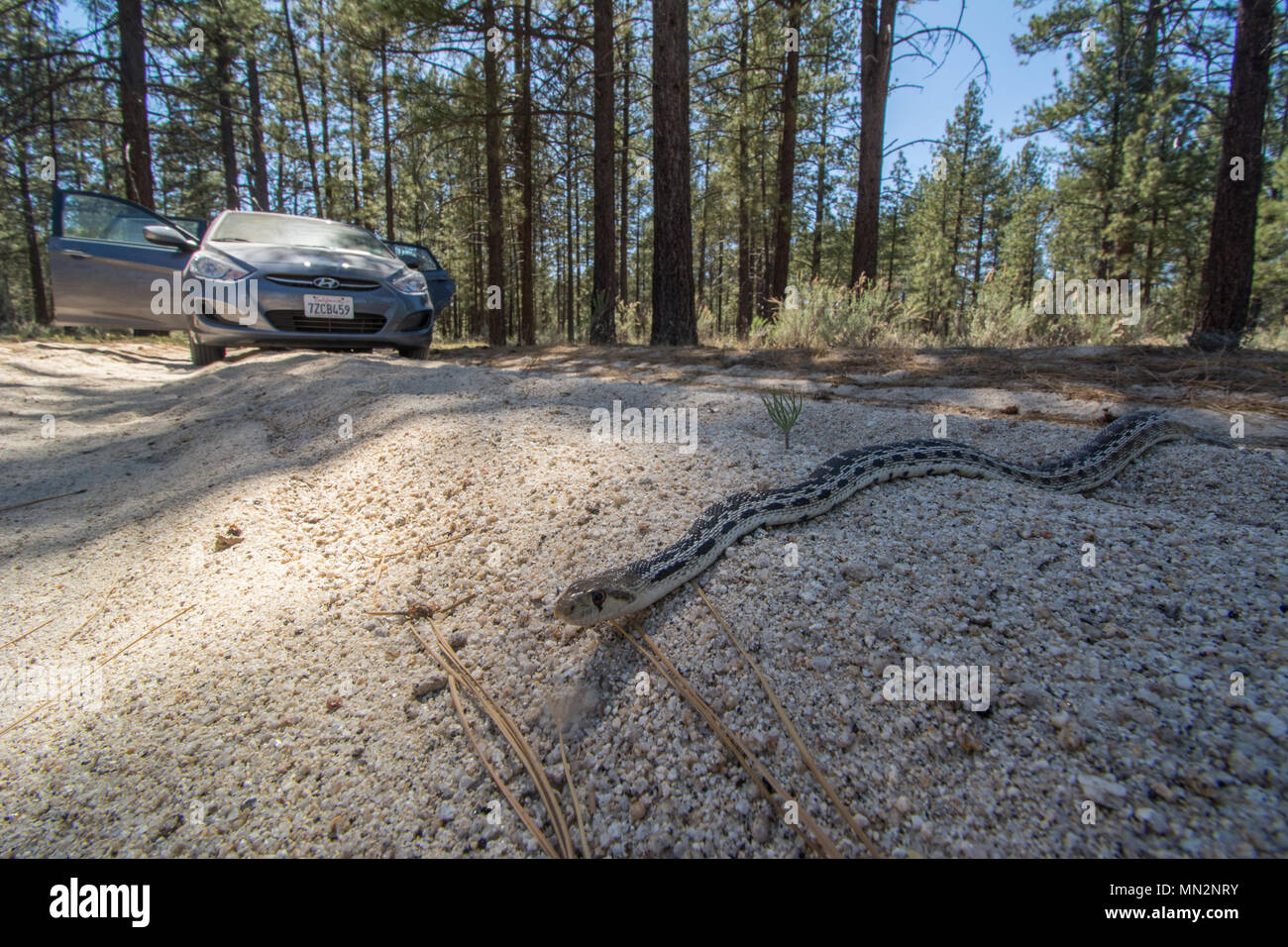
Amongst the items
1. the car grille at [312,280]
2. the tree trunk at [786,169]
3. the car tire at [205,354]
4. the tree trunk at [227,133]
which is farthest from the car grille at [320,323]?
the tree trunk at [227,133]

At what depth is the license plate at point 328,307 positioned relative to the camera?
633cm

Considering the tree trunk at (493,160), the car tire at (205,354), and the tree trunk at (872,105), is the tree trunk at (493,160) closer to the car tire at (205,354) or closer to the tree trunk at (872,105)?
the car tire at (205,354)

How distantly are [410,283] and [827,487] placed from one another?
22.0ft

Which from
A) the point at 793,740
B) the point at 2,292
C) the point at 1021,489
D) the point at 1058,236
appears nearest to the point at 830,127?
the point at 1058,236

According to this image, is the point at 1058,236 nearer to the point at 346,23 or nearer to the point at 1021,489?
the point at 346,23

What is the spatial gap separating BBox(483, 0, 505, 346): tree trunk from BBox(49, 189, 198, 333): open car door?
17.4 ft

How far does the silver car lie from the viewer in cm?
625

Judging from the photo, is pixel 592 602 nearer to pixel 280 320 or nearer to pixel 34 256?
pixel 280 320

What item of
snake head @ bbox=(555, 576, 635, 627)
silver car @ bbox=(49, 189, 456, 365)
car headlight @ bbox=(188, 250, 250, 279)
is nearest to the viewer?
snake head @ bbox=(555, 576, 635, 627)

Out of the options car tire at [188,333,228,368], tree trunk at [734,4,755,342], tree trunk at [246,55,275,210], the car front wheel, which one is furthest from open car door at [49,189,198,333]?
tree trunk at [246,55,275,210]

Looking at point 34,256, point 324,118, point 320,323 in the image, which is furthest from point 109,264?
point 34,256

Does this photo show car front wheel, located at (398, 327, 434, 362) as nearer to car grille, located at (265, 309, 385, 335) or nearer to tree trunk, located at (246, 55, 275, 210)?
car grille, located at (265, 309, 385, 335)

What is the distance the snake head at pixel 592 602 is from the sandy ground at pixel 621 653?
10 cm

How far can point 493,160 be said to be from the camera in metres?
11.1
